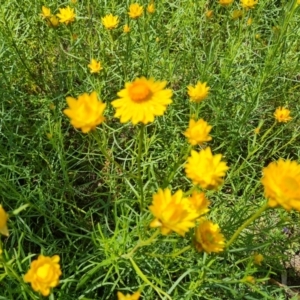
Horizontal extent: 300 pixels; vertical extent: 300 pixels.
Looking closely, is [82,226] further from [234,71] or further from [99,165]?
[234,71]

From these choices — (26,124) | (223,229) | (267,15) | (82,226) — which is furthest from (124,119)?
(267,15)

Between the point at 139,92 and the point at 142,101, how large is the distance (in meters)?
0.02

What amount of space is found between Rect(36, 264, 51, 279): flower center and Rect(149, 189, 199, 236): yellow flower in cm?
22

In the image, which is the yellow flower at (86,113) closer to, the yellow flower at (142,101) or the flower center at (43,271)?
the yellow flower at (142,101)

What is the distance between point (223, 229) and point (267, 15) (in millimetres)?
1722

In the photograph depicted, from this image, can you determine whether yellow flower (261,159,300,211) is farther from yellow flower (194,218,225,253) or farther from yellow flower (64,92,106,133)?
yellow flower (64,92,106,133)

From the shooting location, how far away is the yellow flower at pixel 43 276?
852 millimetres

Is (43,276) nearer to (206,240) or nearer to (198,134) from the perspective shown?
(206,240)

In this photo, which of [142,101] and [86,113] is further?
[142,101]

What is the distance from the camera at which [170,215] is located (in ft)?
Result: 2.83

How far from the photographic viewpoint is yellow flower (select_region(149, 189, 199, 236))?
86 centimetres

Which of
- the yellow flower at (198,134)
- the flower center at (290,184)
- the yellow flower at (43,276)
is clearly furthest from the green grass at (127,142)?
the flower center at (290,184)

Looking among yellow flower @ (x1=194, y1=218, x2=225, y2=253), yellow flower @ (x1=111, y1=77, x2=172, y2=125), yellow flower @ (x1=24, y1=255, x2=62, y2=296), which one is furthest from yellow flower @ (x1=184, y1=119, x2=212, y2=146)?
yellow flower @ (x1=24, y1=255, x2=62, y2=296)

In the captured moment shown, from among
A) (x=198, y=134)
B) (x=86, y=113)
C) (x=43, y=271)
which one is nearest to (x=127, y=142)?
(x=198, y=134)
